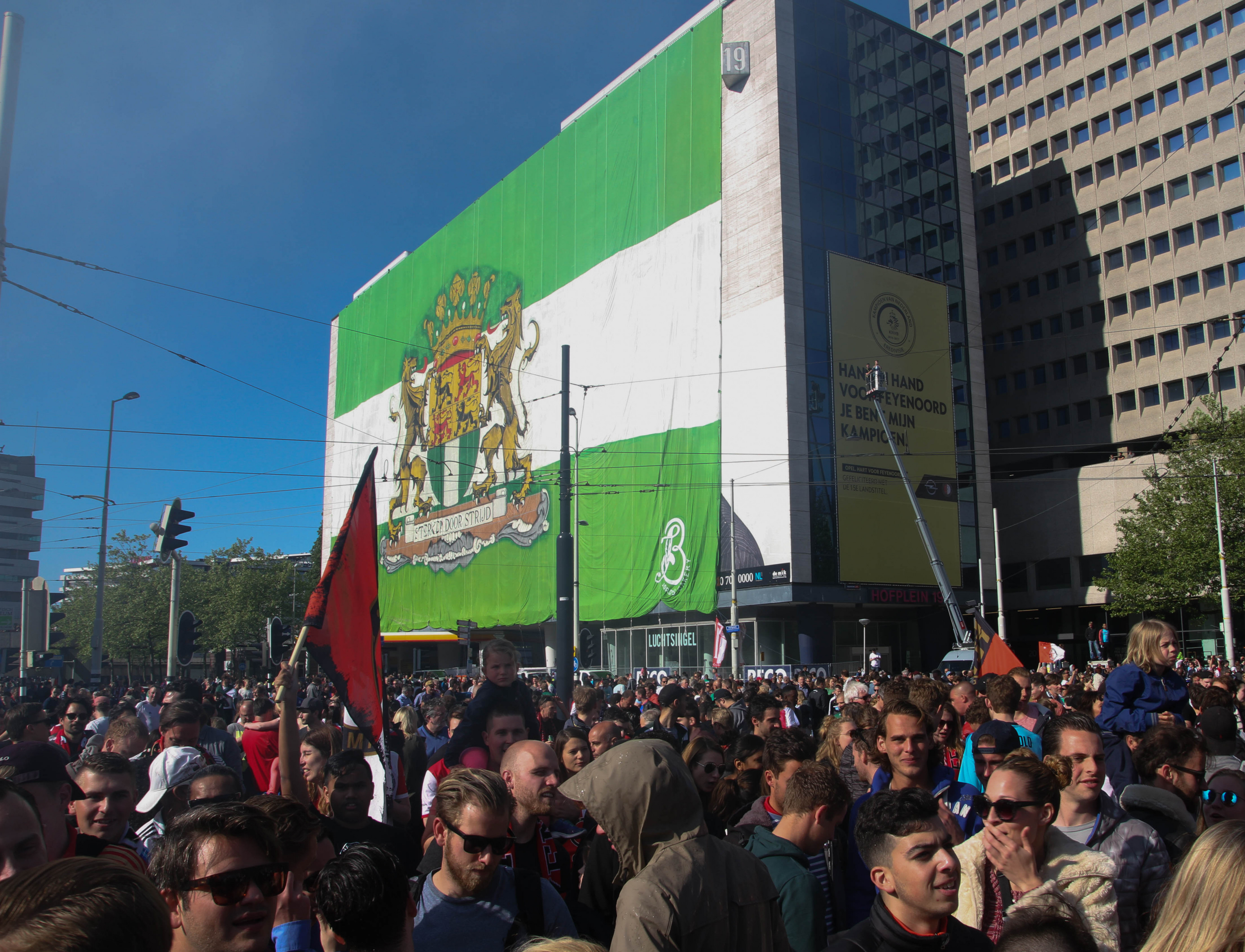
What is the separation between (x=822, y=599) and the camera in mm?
36719

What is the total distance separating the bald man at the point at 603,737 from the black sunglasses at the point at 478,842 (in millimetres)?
3296

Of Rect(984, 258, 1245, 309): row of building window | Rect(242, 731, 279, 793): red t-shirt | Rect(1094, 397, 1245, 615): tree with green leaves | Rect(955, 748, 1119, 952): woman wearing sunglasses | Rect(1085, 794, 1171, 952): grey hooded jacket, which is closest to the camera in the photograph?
Rect(955, 748, 1119, 952): woman wearing sunglasses

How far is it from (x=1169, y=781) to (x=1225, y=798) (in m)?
0.83

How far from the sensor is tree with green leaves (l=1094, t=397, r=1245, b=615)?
→ 39719 mm

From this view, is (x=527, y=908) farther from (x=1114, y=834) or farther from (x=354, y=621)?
(x=354, y=621)

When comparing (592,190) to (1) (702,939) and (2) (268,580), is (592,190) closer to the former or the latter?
(2) (268,580)

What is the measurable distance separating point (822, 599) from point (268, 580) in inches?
1887

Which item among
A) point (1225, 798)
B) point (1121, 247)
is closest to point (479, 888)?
point (1225, 798)

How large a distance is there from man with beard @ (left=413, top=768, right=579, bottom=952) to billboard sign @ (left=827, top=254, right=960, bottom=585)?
3541 cm

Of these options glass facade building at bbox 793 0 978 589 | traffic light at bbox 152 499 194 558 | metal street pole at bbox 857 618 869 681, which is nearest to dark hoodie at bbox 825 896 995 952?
traffic light at bbox 152 499 194 558

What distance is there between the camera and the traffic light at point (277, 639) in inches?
691

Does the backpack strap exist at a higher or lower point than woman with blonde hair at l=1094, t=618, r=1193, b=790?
lower

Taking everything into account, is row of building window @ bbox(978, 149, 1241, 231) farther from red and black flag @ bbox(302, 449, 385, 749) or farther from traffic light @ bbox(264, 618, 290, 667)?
red and black flag @ bbox(302, 449, 385, 749)

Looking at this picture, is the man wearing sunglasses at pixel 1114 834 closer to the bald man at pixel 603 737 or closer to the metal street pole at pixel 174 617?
the bald man at pixel 603 737
